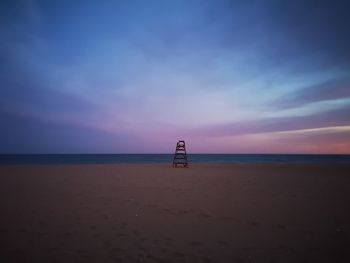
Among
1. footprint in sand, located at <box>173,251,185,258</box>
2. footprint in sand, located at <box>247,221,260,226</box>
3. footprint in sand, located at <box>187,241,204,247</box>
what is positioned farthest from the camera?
footprint in sand, located at <box>247,221,260,226</box>

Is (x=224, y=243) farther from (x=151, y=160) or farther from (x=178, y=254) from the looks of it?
(x=151, y=160)

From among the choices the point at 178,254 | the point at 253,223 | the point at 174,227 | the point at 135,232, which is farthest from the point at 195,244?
the point at 253,223

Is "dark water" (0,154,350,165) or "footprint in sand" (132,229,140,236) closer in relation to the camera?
"footprint in sand" (132,229,140,236)

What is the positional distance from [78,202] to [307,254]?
339 inches

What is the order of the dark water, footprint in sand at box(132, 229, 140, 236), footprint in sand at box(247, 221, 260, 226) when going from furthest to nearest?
the dark water < footprint in sand at box(247, 221, 260, 226) < footprint in sand at box(132, 229, 140, 236)

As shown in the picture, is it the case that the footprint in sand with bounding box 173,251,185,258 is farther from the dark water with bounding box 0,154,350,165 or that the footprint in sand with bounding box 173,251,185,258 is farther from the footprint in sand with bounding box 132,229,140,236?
the dark water with bounding box 0,154,350,165

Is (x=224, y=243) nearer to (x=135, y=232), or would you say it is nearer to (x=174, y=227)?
(x=174, y=227)

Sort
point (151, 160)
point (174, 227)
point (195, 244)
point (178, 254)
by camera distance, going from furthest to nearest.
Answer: point (151, 160) → point (174, 227) → point (195, 244) → point (178, 254)

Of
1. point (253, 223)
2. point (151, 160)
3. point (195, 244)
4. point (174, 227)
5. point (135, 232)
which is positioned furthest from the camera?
point (151, 160)

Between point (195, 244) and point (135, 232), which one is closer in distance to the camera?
point (195, 244)

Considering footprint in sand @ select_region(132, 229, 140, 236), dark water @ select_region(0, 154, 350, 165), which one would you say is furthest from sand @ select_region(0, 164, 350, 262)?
dark water @ select_region(0, 154, 350, 165)

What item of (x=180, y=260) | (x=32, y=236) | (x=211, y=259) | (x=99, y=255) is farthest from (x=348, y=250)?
(x=32, y=236)

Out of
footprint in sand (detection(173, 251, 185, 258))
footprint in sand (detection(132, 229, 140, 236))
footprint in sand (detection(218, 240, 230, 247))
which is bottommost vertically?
footprint in sand (detection(173, 251, 185, 258))

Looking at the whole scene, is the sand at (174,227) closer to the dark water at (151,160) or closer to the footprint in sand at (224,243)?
the footprint in sand at (224,243)
